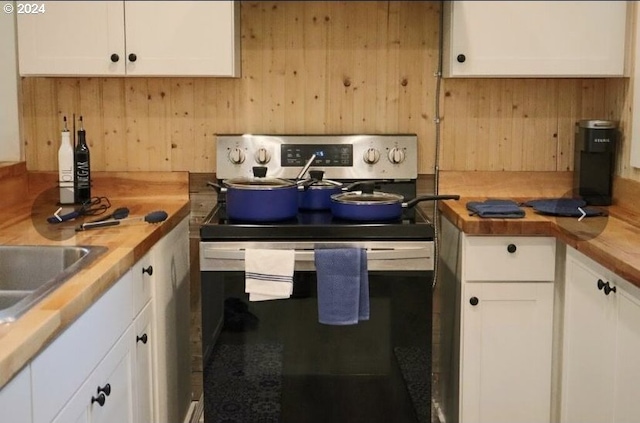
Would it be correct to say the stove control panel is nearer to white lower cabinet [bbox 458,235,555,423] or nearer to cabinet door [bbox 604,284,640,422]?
white lower cabinet [bbox 458,235,555,423]

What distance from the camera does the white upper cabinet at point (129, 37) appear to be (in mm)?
2773

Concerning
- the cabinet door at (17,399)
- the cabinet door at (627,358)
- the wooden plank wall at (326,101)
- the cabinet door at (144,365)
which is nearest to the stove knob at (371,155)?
the wooden plank wall at (326,101)

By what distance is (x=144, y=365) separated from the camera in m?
2.37

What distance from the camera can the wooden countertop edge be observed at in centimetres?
204

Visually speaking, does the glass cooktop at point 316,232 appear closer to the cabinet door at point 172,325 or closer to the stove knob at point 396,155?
the cabinet door at point 172,325

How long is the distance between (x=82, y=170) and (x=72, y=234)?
1.97 feet

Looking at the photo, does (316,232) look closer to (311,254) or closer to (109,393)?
(311,254)

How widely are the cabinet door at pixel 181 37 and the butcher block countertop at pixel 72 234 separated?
1.63 ft

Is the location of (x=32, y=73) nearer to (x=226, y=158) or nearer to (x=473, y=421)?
(x=226, y=158)

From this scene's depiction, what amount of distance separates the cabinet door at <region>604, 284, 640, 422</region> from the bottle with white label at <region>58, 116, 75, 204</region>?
73.9 inches

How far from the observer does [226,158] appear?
3053 mm

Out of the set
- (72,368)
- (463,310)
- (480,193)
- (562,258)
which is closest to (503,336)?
(463,310)

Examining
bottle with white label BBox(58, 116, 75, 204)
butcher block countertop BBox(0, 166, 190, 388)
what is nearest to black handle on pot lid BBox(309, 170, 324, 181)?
butcher block countertop BBox(0, 166, 190, 388)

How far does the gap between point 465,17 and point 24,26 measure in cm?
153
